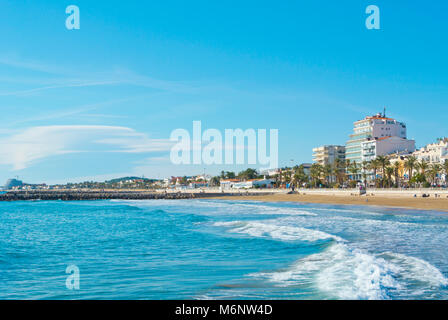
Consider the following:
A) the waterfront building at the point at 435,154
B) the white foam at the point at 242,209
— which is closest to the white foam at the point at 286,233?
the white foam at the point at 242,209

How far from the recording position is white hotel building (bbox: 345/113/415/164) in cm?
10662

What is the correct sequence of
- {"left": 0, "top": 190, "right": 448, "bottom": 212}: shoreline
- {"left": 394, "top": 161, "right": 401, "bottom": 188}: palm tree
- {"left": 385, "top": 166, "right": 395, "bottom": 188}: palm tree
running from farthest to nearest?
{"left": 394, "top": 161, "right": 401, "bottom": 188}: palm tree, {"left": 385, "top": 166, "right": 395, "bottom": 188}: palm tree, {"left": 0, "top": 190, "right": 448, "bottom": 212}: shoreline

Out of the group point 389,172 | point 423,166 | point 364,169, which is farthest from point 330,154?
point 423,166

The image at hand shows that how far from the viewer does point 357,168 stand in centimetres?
10238

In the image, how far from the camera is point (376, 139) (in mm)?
107875

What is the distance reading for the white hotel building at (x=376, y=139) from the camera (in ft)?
350

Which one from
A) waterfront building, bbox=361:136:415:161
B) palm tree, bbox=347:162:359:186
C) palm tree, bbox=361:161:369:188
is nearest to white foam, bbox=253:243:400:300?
palm tree, bbox=361:161:369:188

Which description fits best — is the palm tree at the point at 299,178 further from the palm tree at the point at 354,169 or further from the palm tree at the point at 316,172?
the palm tree at the point at 354,169

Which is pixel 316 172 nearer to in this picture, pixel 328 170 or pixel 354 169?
pixel 328 170

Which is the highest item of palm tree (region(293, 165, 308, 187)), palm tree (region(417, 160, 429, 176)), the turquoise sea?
palm tree (region(417, 160, 429, 176))

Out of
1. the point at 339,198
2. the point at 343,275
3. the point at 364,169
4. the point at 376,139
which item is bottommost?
the point at 339,198

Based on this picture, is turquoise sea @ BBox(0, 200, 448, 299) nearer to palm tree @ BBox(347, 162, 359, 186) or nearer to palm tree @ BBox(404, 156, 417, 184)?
palm tree @ BBox(404, 156, 417, 184)
